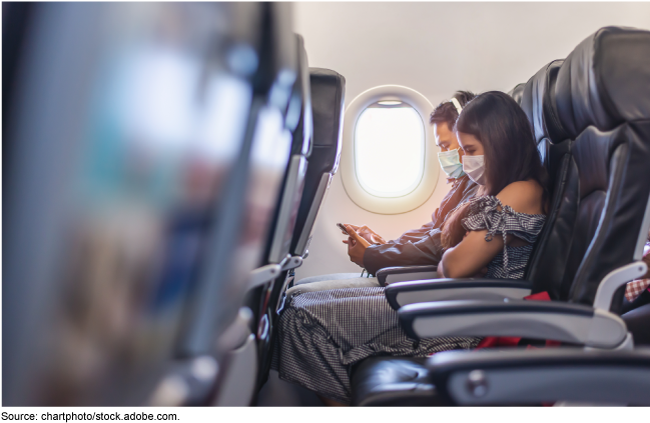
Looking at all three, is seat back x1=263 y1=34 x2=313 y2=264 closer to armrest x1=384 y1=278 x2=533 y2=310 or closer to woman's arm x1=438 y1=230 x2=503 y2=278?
armrest x1=384 y1=278 x2=533 y2=310

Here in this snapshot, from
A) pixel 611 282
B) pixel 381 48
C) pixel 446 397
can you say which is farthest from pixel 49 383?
pixel 381 48

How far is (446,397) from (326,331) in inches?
26.7

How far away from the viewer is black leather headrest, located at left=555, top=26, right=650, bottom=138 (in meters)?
0.92

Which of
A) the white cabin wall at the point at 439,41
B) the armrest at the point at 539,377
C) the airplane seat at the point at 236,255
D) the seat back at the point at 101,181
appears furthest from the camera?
the white cabin wall at the point at 439,41

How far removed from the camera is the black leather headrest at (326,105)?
1320mm

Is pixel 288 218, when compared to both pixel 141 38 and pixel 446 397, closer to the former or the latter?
pixel 446 397

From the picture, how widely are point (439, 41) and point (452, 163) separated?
1.38 meters

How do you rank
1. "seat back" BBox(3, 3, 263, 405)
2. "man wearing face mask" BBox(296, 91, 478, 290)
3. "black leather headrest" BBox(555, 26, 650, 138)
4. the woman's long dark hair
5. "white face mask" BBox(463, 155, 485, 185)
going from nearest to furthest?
"seat back" BBox(3, 3, 263, 405), "black leather headrest" BBox(555, 26, 650, 138), the woman's long dark hair, "white face mask" BBox(463, 155, 485, 185), "man wearing face mask" BBox(296, 91, 478, 290)

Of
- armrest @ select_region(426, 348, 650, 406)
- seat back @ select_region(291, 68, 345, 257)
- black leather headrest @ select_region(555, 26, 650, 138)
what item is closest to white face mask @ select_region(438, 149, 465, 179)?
seat back @ select_region(291, 68, 345, 257)

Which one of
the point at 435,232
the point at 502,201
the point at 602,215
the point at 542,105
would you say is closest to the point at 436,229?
the point at 435,232

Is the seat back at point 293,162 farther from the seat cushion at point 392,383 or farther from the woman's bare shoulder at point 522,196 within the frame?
the woman's bare shoulder at point 522,196

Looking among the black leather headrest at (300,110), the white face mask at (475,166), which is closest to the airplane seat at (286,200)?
the black leather headrest at (300,110)

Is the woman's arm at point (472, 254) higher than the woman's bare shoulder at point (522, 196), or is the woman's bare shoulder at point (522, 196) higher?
the woman's bare shoulder at point (522, 196)

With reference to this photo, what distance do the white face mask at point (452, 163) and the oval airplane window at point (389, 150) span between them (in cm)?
104
